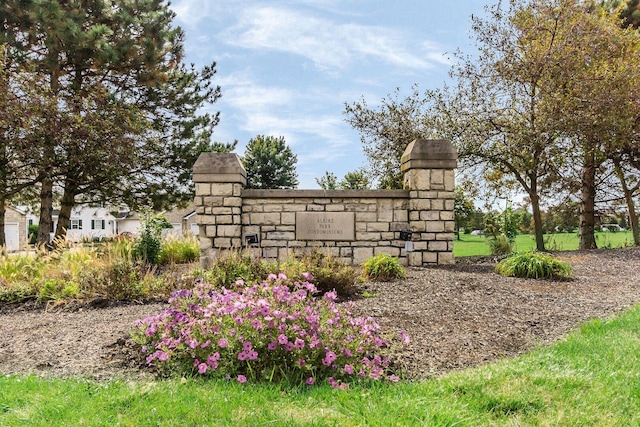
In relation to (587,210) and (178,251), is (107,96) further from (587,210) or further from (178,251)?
(587,210)

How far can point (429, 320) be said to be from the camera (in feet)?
15.6

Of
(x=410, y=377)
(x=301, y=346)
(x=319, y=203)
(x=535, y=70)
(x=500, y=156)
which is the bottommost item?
(x=410, y=377)

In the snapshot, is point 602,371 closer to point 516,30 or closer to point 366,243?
point 366,243

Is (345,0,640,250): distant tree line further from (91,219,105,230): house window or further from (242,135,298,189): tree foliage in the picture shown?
(91,219,105,230): house window

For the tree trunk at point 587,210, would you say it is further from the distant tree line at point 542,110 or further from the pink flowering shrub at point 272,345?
the pink flowering shrub at point 272,345

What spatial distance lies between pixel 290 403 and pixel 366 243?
668 cm

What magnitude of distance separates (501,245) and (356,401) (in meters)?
10.8

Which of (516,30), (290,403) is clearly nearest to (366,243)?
(290,403)

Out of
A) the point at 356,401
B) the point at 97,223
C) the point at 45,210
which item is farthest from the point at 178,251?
the point at 97,223

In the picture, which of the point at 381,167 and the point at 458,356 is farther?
the point at 381,167

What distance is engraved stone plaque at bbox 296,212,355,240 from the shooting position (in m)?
9.35

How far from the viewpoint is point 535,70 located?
12.3 metres

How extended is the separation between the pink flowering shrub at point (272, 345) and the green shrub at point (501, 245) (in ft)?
32.5

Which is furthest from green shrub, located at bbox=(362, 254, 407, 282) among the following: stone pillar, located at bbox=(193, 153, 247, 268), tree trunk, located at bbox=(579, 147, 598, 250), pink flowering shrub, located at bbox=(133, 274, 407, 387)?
tree trunk, located at bbox=(579, 147, 598, 250)
